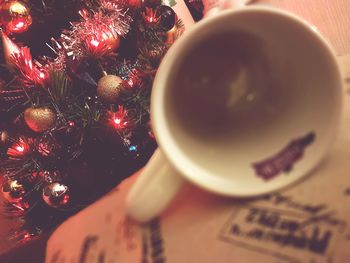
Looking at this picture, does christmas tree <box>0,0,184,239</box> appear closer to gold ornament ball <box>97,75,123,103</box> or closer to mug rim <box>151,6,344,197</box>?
gold ornament ball <box>97,75,123,103</box>

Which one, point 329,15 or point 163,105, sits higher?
point 163,105

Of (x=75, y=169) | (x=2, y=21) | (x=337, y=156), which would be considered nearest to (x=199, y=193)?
(x=337, y=156)

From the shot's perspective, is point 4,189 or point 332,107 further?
point 4,189

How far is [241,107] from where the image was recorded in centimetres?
39

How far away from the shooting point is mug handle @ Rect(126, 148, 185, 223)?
0.37 m

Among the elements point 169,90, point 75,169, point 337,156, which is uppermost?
point 169,90

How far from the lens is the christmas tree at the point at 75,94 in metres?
0.69

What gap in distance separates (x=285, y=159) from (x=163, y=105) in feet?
0.47

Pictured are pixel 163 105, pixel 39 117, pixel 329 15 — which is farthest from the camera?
pixel 329 15

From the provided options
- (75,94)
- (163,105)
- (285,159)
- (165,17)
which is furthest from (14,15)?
(285,159)

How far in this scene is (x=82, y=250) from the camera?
1.40 ft

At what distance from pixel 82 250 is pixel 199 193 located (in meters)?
0.17

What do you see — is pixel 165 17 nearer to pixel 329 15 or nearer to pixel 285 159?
pixel 329 15

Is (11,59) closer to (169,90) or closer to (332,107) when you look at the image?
(169,90)
